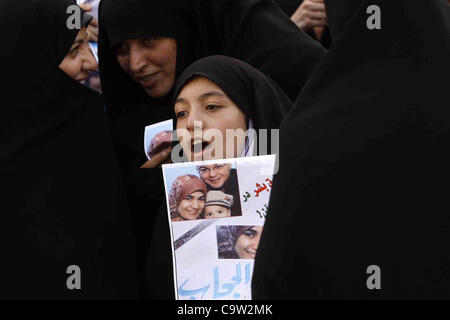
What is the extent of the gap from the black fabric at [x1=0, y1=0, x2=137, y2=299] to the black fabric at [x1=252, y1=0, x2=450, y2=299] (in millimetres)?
946

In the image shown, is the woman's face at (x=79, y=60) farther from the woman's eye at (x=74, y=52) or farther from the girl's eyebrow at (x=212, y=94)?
the girl's eyebrow at (x=212, y=94)

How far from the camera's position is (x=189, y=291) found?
81.4 inches

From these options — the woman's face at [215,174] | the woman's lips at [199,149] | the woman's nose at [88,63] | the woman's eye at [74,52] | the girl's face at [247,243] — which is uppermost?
the woman's eye at [74,52]

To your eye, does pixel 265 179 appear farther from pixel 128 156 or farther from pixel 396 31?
pixel 128 156

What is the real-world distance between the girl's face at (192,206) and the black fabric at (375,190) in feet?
1.86

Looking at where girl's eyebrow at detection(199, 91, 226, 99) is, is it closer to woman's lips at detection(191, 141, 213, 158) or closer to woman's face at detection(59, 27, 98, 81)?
woman's lips at detection(191, 141, 213, 158)

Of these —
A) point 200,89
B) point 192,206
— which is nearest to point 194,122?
point 200,89

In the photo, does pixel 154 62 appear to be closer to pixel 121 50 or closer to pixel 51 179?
pixel 121 50

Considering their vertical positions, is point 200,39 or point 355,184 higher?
point 200,39

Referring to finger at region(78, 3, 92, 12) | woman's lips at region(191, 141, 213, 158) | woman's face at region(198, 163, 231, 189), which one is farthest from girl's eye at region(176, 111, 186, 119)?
finger at region(78, 3, 92, 12)

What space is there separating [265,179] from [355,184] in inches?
23.9

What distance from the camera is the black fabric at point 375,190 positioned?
150 centimetres

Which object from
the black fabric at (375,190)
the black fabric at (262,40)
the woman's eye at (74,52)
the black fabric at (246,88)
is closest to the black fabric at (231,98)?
the black fabric at (246,88)
